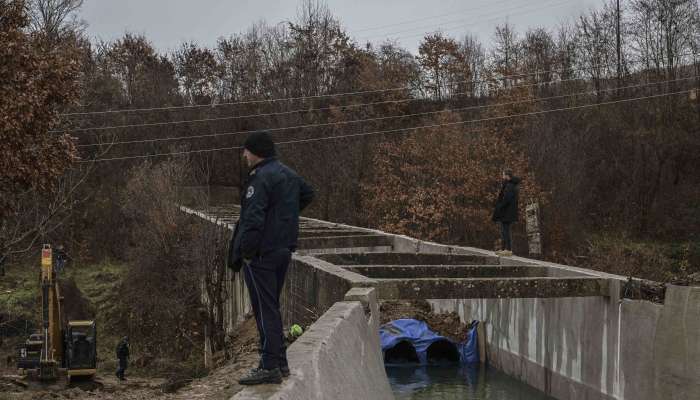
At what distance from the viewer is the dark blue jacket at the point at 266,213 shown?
607cm

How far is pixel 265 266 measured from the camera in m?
6.21

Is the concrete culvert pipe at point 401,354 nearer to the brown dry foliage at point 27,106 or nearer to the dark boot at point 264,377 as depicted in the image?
the brown dry foliage at point 27,106

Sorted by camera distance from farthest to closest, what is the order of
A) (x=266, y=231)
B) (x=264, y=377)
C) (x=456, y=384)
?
1. (x=456, y=384)
2. (x=266, y=231)
3. (x=264, y=377)

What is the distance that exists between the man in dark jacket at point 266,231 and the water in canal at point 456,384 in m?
14.2

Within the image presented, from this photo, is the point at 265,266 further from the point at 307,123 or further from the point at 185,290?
the point at 307,123

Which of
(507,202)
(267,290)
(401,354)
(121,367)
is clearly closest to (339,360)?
(267,290)

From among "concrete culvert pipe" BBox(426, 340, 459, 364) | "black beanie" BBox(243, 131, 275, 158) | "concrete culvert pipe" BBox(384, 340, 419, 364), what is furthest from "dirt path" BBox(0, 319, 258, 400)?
"black beanie" BBox(243, 131, 275, 158)

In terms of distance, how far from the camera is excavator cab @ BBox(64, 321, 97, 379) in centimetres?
→ 2433

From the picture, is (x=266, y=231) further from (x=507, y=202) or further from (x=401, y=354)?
(x=401, y=354)

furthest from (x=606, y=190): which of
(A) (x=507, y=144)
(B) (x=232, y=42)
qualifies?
(B) (x=232, y=42)

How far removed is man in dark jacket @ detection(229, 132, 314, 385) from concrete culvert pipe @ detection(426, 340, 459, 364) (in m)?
19.7

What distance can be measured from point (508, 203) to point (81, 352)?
13215 millimetres

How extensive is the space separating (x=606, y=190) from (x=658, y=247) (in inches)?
340

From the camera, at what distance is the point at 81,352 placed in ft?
80.6
